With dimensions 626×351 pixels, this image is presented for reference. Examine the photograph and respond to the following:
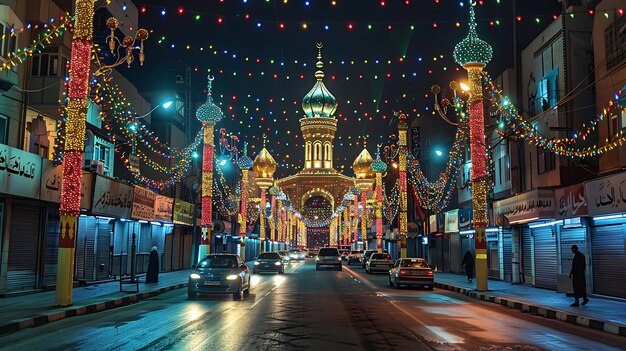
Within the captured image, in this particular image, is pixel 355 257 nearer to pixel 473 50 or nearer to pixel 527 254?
pixel 527 254

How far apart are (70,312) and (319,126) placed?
8845cm

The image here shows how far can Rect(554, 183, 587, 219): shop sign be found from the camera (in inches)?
866

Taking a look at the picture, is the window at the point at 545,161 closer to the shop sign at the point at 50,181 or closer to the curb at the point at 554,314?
the curb at the point at 554,314

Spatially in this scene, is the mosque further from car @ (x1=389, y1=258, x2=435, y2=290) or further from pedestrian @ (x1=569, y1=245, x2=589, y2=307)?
pedestrian @ (x1=569, y1=245, x2=589, y2=307)

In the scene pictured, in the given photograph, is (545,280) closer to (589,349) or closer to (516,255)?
(516,255)

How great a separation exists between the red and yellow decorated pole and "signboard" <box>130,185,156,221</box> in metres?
12.1

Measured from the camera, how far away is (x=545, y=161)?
2780 centimetres

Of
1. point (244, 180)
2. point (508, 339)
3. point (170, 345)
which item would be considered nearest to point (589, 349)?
point (508, 339)

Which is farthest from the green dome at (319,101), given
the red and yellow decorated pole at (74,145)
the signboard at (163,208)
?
the red and yellow decorated pole at (74,145)

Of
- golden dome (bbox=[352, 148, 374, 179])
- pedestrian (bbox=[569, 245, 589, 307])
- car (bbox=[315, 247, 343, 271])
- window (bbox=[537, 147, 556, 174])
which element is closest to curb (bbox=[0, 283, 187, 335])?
pedestrian (bbox=[569, 245, 589, 307])

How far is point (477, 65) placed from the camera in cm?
2586

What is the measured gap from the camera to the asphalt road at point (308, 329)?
34.9ft

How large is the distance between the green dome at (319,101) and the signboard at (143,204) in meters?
67.7

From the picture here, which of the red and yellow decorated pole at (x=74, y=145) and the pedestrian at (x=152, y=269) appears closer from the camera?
the red and yellow decorated pole at (x=74, y=145)
